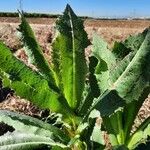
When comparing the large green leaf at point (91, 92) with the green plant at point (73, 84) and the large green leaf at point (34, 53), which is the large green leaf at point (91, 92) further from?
the large green leaf at point (34, 53)

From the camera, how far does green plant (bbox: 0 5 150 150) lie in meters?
2.50

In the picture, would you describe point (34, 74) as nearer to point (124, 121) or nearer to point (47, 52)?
point (124, 121)

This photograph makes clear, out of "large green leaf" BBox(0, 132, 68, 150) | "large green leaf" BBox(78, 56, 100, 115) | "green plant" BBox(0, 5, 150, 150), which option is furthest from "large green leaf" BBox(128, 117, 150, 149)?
"large green leaf" BBox(0, 132, 68, 150)

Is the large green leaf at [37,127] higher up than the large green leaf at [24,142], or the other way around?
the large green leaf at [37,127]

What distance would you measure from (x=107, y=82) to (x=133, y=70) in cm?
19

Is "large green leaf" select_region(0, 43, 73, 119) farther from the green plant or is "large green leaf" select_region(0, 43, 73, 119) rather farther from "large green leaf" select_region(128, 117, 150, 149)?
"large green leaf" select_region(128, 117, 150, 149)

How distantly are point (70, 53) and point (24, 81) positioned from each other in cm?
31

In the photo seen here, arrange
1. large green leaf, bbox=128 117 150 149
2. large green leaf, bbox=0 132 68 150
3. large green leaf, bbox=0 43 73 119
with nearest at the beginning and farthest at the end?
large green leaf, bbox=0 43 73 119 → large green leaf, bbox=0 132 68 150 → large green leaf, bbox=128 117 150 149

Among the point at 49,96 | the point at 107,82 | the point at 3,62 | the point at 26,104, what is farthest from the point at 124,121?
the point at 26,104

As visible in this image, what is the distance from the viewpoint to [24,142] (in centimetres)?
278

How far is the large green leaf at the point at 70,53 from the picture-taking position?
2.66 metres

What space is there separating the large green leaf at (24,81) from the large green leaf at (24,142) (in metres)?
0.29

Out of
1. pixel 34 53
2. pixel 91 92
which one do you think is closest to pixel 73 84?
pixel 91 92

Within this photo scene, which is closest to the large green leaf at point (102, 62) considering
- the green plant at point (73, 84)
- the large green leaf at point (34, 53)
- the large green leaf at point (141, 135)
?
the green plant at point (73, 84)
